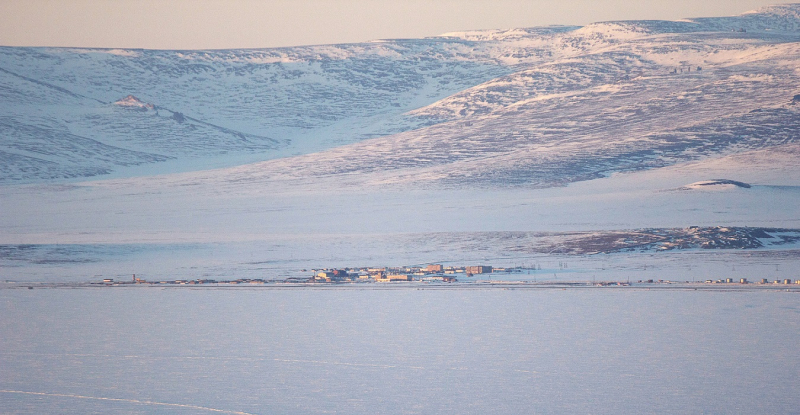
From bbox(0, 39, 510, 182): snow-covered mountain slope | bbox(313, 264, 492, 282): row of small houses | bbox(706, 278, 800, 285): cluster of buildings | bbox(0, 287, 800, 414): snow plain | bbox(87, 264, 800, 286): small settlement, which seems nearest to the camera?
bbox(0, 287, 800, 414): snow plain

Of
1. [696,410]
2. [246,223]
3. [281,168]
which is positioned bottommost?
[696,410]

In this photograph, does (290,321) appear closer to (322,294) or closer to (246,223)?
(322,294)

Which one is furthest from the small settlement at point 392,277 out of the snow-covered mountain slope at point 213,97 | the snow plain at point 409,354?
the snow-covered mountain slope at point 213,97

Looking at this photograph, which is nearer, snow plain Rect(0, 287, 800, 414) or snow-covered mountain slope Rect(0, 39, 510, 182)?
snow plain Rect(0, 287, 800, 414)

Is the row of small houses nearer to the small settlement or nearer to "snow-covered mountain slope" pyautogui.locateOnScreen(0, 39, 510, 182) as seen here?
the small settlement

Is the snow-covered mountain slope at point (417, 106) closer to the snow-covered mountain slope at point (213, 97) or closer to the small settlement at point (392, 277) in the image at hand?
the snow-covered mountain slope at point (213, 97)

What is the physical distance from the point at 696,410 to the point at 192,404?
10.7m

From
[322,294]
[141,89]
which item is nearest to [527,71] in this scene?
[141,89]

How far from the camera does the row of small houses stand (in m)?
48.2

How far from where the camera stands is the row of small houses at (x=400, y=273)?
48156mm

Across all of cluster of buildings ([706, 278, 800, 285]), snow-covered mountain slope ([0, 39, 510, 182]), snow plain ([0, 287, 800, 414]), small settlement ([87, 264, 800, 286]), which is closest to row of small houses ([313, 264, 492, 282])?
small settlement ([87, 264, 800, 286])

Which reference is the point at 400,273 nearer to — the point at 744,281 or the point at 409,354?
the point at 744,281

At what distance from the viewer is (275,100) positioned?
16600 centimetres

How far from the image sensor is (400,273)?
51.0 metres
